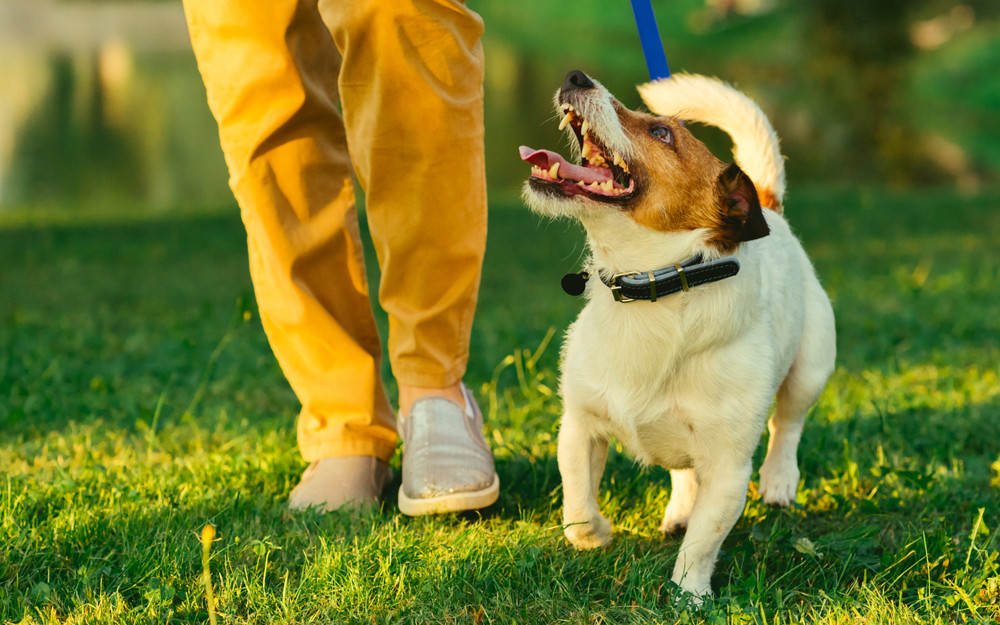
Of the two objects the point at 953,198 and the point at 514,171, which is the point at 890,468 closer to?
the point at 953,198

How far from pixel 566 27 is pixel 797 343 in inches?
1263

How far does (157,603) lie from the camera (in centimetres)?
218

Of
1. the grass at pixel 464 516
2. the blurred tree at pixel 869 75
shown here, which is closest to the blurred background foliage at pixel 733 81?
the blurred tree at pixel 869 75

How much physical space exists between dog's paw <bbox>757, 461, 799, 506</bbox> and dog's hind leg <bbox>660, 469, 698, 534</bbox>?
24 centimetres

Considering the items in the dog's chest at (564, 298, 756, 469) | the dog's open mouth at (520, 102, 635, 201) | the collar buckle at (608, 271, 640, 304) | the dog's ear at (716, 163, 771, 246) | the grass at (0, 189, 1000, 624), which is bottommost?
the grass at (0, 189, 1000, 624)

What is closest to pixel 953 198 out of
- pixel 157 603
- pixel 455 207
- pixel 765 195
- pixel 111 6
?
pixel 765 195

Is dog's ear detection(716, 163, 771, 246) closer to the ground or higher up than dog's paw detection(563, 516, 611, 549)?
higher up

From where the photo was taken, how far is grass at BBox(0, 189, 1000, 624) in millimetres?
2229

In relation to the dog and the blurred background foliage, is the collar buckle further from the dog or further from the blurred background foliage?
the blurred background foliage

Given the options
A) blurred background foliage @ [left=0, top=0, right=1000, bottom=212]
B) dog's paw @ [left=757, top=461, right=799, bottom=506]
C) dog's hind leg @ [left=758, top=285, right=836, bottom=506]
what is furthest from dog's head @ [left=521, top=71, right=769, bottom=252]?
blurred background foliage @ [left=0, top=0, right=1000, bottom=212]

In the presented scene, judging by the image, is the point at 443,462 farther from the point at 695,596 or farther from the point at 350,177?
the point at 350,177

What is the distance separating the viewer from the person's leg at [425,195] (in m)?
2.60

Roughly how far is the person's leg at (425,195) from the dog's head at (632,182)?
0.38 metres

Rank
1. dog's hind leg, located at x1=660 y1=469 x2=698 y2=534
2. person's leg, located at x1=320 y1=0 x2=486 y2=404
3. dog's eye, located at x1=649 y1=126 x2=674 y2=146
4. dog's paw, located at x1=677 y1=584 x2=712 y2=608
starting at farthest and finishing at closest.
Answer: dog's hind leg, located at x1=660 y1=469 x2=698 y2=534, person's leg, located at x1=320 y1=0 x2=486 y2=404, dog's eye, located at x1=649 y1=126 x2=674 y2=146, dog's paw, located at x1=677 y1=584 x2=712 y2=608
